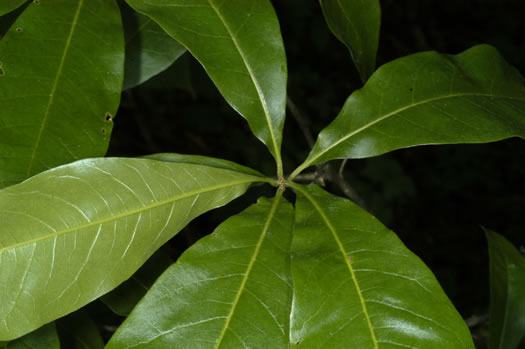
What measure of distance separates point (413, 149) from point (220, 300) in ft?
10.3

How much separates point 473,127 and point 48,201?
67 centimetres

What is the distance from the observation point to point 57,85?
34.6 inches

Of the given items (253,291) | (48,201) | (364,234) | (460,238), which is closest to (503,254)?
(364,234)

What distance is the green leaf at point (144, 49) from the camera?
1.12m

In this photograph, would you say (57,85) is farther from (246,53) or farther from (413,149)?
(413,149)

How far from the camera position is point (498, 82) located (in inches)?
39.9

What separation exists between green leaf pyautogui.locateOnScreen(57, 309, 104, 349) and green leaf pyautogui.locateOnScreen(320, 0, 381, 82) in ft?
2.40

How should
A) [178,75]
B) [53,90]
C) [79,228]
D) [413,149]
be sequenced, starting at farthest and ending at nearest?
[413,149] → [178,75] → [53,90] → [79,228]

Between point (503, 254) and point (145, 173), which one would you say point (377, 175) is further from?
point (145, 173)

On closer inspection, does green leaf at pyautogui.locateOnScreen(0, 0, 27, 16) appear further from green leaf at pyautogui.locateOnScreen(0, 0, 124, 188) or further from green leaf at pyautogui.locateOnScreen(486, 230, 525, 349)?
green leaf at pyautogui.locateOnScreen(486, 230, 525, 349)

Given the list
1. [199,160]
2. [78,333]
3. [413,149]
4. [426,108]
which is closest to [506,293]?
[426,108]

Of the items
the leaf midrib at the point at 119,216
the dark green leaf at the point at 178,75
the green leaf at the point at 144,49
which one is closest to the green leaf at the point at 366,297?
the leaf midrib at the point at 119,216

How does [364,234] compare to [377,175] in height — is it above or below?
above

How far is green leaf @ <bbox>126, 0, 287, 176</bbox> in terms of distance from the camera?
94 cm
